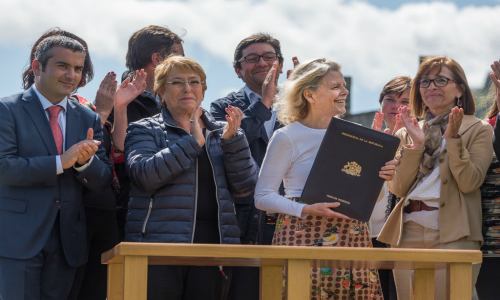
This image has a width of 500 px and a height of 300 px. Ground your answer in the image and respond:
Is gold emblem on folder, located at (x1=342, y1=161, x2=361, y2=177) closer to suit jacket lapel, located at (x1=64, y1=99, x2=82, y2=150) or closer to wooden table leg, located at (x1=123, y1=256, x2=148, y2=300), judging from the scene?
wooden table leg, located at (x1=123, y1=256, x2=148, y2=300)

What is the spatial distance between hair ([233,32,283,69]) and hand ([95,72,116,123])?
1105mm

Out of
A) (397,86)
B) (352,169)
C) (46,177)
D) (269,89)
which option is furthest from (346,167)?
(397,86)

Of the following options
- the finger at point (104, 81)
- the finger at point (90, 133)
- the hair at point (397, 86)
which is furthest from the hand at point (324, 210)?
the hair at point (397, 86)

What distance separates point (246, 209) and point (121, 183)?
33.9 inches

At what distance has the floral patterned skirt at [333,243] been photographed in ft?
9.48

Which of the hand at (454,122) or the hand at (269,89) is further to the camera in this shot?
the hand at (269,89)

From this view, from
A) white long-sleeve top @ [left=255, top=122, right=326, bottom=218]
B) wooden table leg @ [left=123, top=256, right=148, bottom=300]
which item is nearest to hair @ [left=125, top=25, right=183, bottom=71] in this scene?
white long-sleeve top @ [left=255, top=122, right=326, bottom=218]

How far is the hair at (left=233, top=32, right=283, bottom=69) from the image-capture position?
184 inches

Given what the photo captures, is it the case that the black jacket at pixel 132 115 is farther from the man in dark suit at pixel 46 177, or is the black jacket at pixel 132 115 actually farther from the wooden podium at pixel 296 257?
the wooden podium at pixel 296 257

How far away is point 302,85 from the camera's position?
3307mm

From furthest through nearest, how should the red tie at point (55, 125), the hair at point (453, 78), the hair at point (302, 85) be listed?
1. the hair at point (453, 78)
2. the red tie at point (55, 125)
3. the hair at point (302, 85)

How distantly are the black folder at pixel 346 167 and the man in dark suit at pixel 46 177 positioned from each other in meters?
1.25

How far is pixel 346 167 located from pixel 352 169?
0.03 metres

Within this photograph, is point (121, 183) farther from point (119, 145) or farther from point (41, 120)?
point (41, 120)
